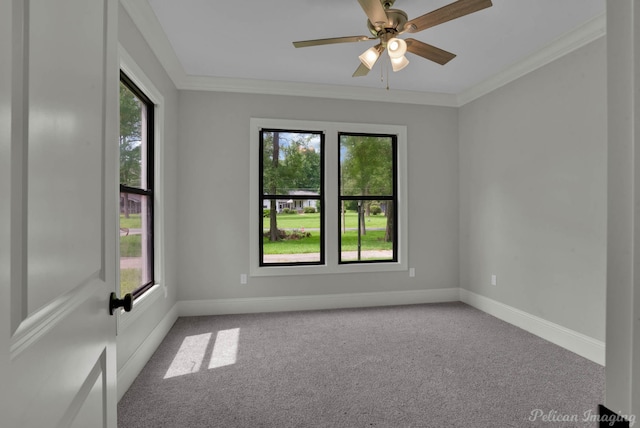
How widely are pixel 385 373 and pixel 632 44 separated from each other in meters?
2.43

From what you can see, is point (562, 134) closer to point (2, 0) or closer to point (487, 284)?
point (487, 284)

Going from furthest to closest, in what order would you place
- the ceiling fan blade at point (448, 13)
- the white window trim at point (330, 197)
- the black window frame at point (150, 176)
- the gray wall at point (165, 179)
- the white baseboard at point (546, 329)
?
the white window trim at point (330, 197), the black window frame at point (150, 176), the white baseboard at point (546, 329), the gray wall at point (165, 179), the ceiling fan blade at point (448, 13)

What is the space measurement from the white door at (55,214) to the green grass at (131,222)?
5.76 feet

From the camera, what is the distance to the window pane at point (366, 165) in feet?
13.9

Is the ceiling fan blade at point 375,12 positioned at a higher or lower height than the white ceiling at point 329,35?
lower

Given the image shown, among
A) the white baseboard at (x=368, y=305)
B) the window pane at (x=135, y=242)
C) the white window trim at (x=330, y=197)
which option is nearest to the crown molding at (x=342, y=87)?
the white window trim at (x=330, y=197)

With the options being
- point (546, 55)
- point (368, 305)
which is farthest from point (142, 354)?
point (546, 55)

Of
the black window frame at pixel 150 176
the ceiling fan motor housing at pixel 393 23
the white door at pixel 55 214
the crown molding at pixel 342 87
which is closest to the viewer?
the white door at pixel 55 214

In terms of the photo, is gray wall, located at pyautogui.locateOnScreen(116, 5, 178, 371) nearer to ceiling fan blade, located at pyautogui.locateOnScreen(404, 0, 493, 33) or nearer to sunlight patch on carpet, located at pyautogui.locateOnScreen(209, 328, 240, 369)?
sunlight patch on carpet, located at pyautogui.locateOnScreen(209, 328, 240, 369)

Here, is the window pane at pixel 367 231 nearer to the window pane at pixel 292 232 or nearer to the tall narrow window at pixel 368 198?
the tall narrow window at pixel 368 198

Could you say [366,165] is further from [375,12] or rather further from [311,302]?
[375,12]

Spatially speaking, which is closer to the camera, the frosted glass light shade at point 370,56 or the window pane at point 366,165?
the frosted glass light shade at point 370,56

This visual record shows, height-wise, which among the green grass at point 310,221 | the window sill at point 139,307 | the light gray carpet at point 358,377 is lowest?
the light gray carpet at point 358,377

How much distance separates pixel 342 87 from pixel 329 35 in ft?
3.77
